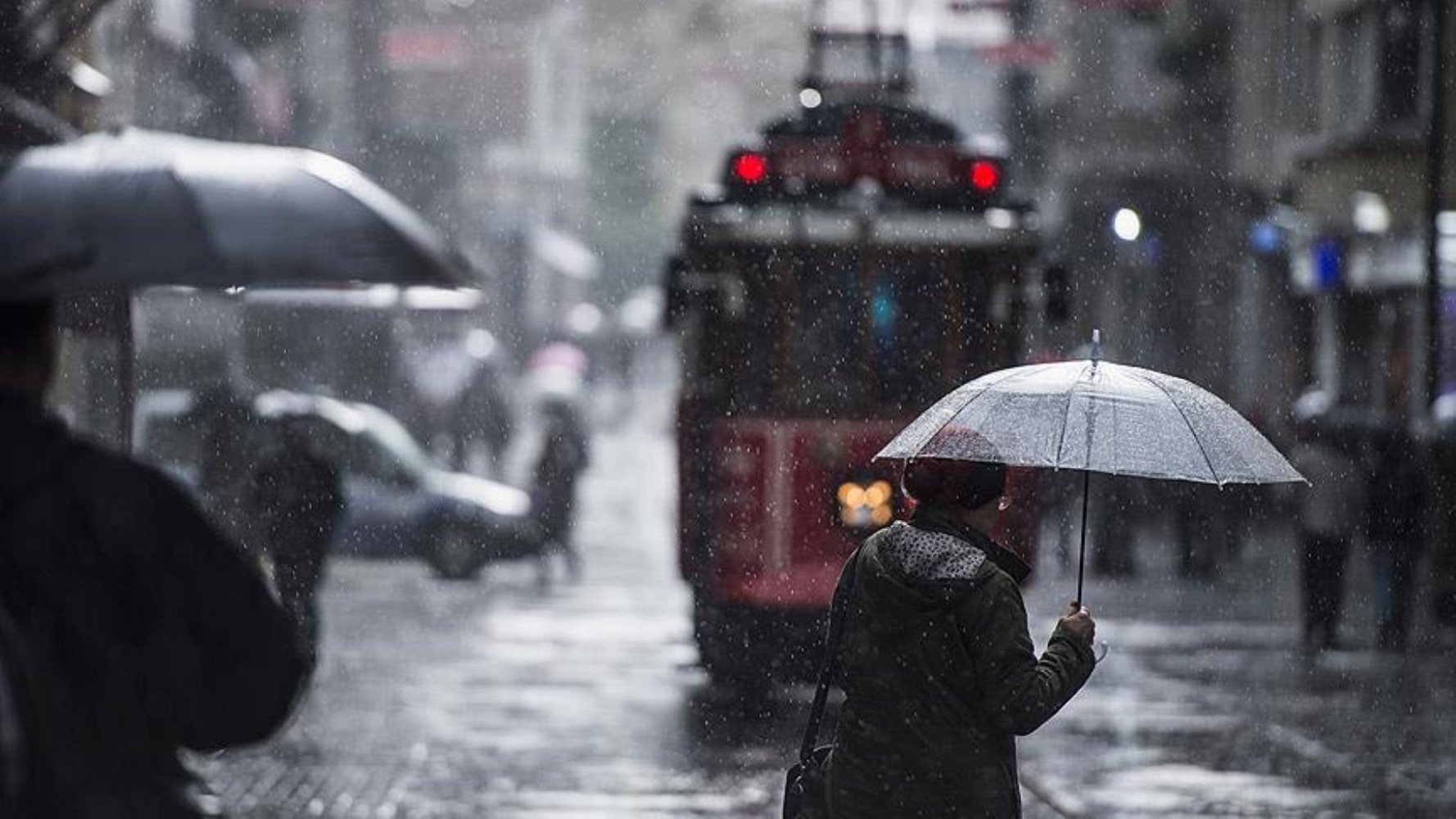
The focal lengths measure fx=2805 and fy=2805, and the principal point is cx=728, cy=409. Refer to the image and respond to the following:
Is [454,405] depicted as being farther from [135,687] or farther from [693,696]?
[135,687]

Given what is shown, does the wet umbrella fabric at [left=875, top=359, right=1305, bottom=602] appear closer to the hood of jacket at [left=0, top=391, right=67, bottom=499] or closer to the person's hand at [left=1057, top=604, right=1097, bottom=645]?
the person's hand at [left=1057, top=604, right=1097, bottom=645]

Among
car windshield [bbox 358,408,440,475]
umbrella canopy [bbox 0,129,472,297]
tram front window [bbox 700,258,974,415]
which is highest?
umbrella canopy [bbox 0,129,472,297]

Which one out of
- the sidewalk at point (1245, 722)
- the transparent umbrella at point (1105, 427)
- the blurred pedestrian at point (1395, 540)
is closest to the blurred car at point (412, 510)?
the sidewalk at point (1245, 722)

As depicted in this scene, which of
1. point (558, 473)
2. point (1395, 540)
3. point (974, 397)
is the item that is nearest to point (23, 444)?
point (974, 397)

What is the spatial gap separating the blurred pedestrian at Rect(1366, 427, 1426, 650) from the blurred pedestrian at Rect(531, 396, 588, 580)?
28.7 ft

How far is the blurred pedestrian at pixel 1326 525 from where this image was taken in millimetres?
18016

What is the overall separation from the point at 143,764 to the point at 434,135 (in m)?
54.8

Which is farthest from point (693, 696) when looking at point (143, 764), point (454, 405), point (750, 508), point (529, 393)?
point (529, 393)

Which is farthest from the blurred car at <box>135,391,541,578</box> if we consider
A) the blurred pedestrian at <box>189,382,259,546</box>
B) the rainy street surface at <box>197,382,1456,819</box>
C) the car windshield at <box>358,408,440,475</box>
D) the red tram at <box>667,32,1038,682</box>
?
the red tram at <box>667,32,1038,682</box>

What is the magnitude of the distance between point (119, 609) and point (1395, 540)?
15233mm

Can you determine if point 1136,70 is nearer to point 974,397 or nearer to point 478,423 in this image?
point 478,423

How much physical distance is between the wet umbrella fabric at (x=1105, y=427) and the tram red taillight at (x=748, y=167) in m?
8.97

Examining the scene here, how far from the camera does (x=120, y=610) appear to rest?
420 centimetres

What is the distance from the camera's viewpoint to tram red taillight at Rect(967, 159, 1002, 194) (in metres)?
15.8
